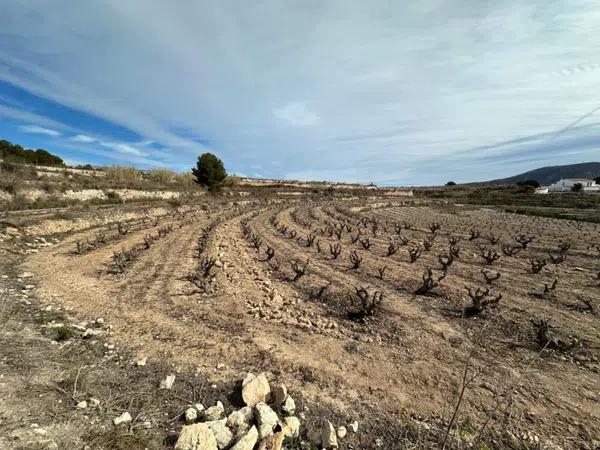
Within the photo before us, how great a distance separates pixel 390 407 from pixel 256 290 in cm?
443

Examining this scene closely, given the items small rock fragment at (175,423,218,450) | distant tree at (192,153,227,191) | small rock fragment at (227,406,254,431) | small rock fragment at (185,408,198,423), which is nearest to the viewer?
small rock fragment at (175,423,218,450)

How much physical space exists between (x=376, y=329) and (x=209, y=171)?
38.5m

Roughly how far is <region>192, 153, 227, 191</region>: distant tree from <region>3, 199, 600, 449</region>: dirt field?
29904mm

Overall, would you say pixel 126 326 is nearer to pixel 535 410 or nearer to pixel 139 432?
pixel 139 432

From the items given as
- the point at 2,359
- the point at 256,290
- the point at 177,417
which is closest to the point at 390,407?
the point at 177,417

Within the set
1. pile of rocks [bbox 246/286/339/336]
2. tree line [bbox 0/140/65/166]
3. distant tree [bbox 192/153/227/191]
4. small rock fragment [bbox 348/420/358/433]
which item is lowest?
small rock fragment [bbox 348/420/358/433]

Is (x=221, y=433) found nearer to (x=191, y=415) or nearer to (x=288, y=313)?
(x=191, y=415)

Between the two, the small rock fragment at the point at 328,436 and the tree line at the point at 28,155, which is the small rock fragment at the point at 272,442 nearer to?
the small rock fragment at the point at 328,436

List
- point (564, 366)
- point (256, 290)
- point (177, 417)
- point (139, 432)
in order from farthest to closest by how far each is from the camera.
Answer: point (256, 290)
point (564, 366)
point (177, 417)
point (139, 432)

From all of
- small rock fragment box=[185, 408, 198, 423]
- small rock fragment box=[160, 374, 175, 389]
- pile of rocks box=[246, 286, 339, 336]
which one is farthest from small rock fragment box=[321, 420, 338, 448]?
pile of rocks box=[246, 286, 339, 336]

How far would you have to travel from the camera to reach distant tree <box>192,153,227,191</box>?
133ft

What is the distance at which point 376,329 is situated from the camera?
5.65 metres

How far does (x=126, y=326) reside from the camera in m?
5.53

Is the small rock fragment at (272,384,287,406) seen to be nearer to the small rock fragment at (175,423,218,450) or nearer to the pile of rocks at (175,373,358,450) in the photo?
the pile of rocks at (175,373,358,450)
